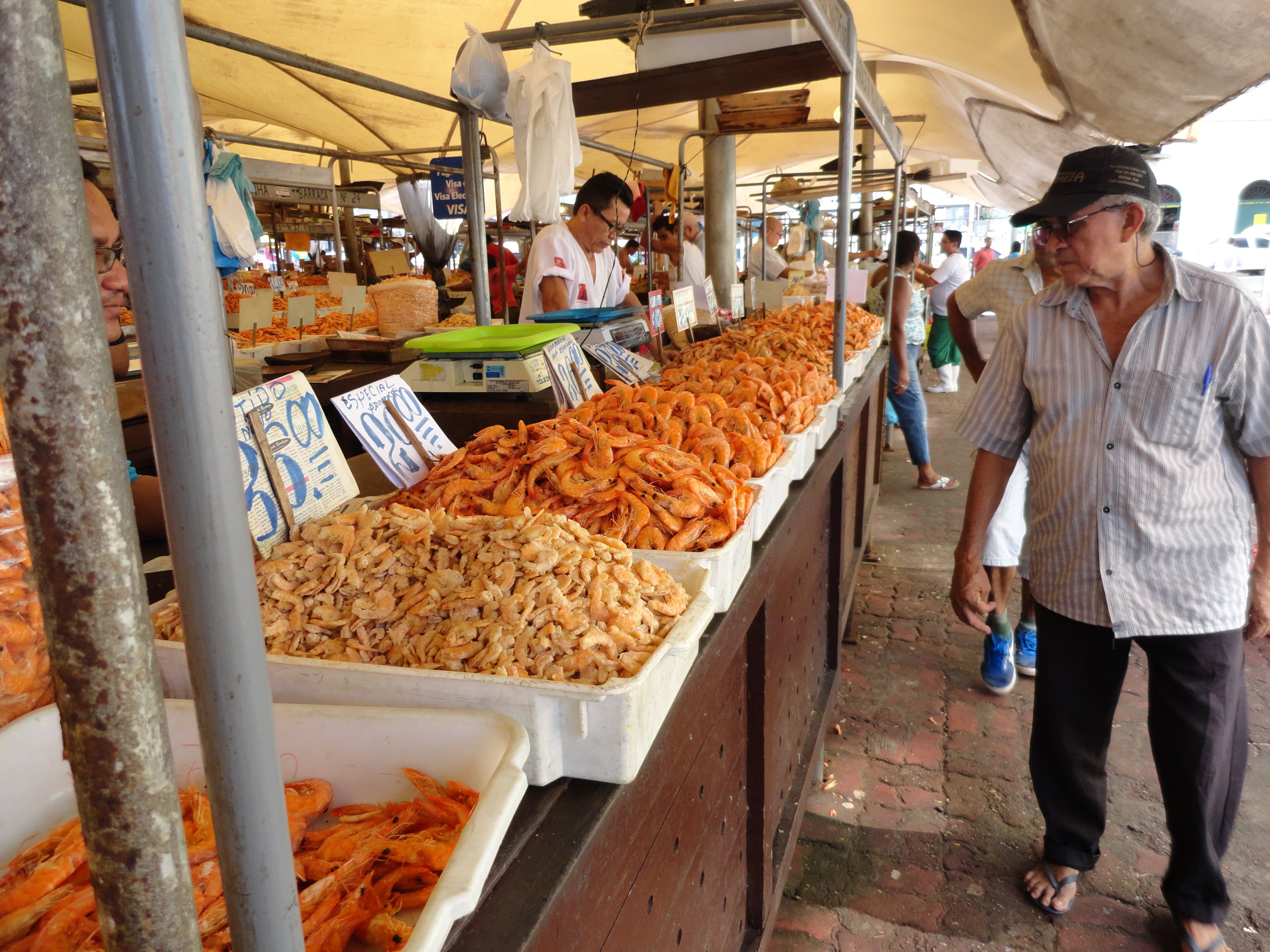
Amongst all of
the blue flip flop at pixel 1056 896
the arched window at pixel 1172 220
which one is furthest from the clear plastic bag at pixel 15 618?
the arched window at pixel 1172 220

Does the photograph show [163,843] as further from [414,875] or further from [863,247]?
[863,247]

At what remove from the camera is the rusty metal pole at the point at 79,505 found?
38 cm

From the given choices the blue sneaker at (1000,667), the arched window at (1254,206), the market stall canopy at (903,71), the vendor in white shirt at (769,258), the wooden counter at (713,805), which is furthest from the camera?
the arched window at (1254,206)

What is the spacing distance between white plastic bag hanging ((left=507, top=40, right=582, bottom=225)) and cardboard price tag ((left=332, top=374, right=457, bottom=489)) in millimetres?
1228

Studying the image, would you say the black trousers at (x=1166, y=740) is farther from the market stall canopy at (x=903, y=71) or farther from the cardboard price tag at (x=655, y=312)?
the market stall canopy at (x=903, y=71)

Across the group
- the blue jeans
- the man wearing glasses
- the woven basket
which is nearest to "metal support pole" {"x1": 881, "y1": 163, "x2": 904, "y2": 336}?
the blue jeans

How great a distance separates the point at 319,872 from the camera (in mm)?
897

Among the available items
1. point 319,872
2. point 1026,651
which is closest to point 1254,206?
point 1026,651

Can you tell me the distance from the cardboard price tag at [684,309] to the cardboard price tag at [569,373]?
41.3 inches

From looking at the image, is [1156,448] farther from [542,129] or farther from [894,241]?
[894,241]

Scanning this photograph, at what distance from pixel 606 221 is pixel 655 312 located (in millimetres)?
696

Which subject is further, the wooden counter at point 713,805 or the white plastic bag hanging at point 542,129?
the white plastic bag hanging at point 542,129

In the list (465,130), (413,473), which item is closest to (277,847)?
(413,473)

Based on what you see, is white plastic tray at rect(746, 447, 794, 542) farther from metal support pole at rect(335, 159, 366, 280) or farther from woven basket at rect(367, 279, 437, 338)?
metal support pole at rect(335, 159, 366, 280)
